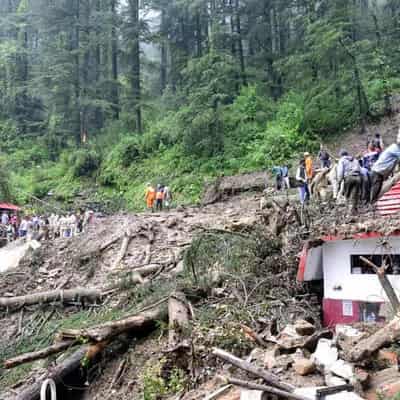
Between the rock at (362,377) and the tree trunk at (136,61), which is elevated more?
the tree trunk at (136,61)

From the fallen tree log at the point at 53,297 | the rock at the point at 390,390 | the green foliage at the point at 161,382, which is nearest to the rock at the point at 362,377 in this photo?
the rock at the point at 390,390

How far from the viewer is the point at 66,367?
966 cm

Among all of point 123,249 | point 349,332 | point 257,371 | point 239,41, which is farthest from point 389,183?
point 239,41

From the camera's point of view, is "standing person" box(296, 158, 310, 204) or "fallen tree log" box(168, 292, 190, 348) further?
"standing person" box(296, 158, 310, 204)

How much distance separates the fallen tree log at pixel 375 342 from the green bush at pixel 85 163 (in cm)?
Result: 3306

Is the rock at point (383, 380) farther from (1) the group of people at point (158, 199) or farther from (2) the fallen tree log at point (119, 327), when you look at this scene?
(1) the group of people at point (158, 199)

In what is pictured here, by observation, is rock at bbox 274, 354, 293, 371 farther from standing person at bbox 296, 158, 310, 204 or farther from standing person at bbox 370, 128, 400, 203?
standing person at bbox 296, 158, 310, 204

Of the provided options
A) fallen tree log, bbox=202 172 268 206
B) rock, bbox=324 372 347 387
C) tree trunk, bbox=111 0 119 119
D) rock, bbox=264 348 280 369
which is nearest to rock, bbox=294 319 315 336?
rock, bbox=264 348 280 369

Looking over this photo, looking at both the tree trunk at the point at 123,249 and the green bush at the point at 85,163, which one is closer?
the tree trunk at the point at 123,249

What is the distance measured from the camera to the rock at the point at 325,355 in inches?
244

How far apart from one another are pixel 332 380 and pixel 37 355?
5.57 meters

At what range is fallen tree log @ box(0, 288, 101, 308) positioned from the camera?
13844 millimetres

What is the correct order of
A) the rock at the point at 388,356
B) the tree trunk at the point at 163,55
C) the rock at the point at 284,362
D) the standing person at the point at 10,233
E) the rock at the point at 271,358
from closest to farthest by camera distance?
1. the rock at the point at 388,356
2. the rock at the point at 284,362
3. the rock at the point at 271,358
4. the standing person at the point at 10,233
5. the tree trunk at the point at 163,55

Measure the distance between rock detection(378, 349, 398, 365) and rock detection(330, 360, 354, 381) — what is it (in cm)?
51
